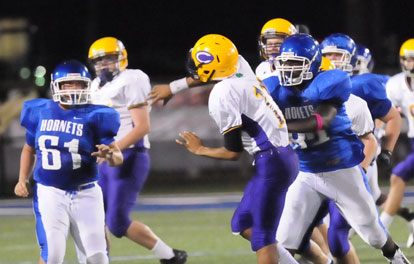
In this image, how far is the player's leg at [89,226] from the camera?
579 centimetres

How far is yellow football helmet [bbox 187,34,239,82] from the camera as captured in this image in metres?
5.66

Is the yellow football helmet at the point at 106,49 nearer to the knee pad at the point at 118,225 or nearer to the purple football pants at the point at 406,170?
the knee pad at the point at 118,225

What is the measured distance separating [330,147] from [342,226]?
58 centimetres

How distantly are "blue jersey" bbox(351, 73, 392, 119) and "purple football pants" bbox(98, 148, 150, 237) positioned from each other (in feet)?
5.66

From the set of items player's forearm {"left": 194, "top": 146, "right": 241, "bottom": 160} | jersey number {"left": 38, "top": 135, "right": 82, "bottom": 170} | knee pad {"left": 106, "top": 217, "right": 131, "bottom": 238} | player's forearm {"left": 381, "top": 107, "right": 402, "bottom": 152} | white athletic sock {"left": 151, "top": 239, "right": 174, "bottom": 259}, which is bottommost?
white athletic sock {"left": 151, "top": 239, "right": 174, "bottom": 259}

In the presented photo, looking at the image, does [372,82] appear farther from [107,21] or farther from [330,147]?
[107,21]

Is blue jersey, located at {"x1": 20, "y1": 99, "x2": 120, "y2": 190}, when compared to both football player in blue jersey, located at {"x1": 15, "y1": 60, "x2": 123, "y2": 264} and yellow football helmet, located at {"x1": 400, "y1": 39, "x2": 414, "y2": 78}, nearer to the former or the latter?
football player in blue jersey, located at {"x1": 15, "y1": 60, "x2": 123, "y2": 264}

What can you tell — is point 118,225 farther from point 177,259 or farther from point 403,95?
point 403,95

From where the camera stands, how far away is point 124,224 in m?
7.25

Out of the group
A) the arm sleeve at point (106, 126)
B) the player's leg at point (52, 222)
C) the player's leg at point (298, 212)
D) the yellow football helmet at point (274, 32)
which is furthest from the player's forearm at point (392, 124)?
the player's leg at point (52, 222)

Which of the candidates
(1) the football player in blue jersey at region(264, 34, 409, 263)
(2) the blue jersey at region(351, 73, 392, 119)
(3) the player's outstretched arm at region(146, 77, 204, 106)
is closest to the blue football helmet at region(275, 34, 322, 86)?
(1) the football player in blue jersey at region(264, 34, 409, 263)

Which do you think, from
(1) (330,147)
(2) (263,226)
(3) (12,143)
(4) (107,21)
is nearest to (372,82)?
(1) (330,147)

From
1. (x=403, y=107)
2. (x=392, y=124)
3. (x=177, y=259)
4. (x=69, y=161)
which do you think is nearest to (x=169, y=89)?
(x=69, y=161)

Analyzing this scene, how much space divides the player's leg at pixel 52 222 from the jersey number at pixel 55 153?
14 cm
